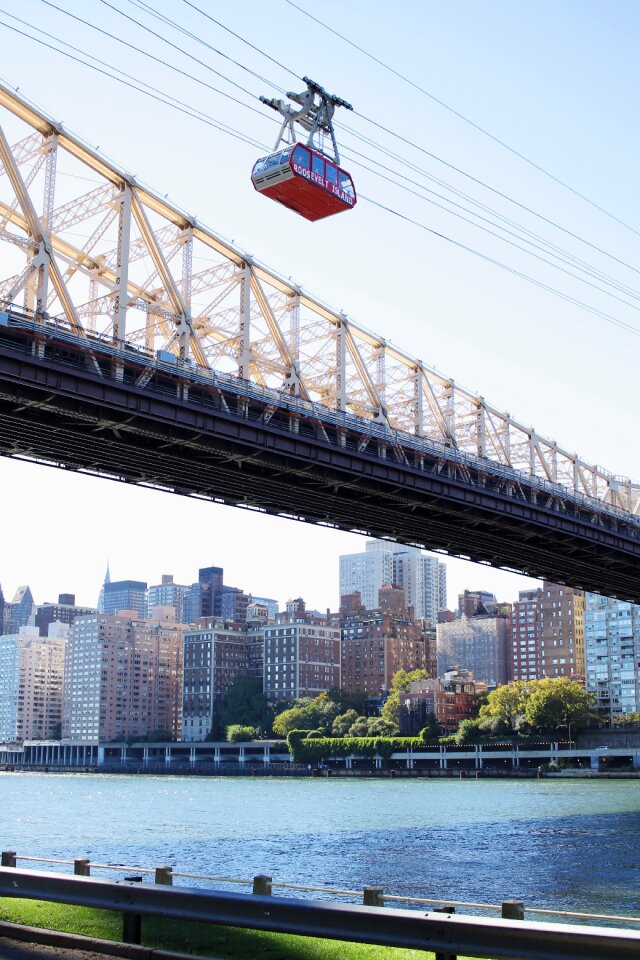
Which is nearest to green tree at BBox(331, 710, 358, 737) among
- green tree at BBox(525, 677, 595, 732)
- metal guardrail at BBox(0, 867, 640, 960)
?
green tree at BBox(525, 677, 595, 732)

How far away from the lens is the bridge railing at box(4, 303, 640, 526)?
121ft

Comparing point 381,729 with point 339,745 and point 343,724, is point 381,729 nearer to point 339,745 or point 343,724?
point 339,745

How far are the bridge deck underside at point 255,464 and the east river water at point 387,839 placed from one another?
14.1 m

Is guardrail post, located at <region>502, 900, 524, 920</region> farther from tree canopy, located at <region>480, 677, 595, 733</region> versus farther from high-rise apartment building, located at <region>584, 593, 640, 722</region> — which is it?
high-rise apartment building, located at <region>584, 593, 640, 722</region>

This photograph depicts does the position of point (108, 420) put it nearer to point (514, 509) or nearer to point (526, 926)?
point (514, 509)

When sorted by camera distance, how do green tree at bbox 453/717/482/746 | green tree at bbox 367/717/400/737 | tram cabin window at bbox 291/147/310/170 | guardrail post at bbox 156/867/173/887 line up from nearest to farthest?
guardrail post at bbox 156/867/173/887 < tram cabin window at bbox 291/147/310/170 < green tree at bbox 453/717/482/746 < green tree at bbox 367/717/400/737

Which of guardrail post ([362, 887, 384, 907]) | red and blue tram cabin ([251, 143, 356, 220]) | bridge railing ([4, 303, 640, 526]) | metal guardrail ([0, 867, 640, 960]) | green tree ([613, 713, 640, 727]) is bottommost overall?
green tree ([613, 713, 640, 727])

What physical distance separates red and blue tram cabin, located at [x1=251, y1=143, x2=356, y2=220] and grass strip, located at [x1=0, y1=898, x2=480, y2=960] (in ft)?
68.1

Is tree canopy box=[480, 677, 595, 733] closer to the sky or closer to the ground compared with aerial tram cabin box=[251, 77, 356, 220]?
closer to the ground

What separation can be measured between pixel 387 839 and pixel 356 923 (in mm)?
45239

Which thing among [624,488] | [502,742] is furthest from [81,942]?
[502,742]

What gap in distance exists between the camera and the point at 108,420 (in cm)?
3753

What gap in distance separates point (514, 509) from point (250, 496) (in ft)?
43.7

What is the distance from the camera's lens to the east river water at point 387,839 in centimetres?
3481
